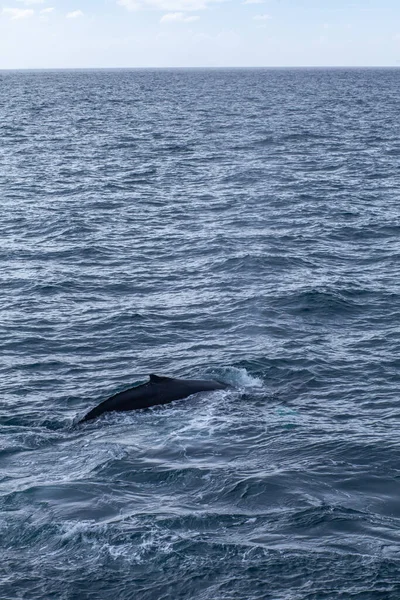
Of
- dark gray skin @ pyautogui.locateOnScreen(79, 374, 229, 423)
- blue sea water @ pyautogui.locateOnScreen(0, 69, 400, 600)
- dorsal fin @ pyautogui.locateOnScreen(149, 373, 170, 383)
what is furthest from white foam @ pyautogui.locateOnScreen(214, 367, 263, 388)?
dorsal fin @ pyautogui.locateOnScreen(149, 373, 170, 383)

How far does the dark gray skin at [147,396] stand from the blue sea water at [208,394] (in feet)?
1.30

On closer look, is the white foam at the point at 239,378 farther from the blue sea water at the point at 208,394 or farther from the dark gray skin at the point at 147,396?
the dark gray skin at the point at 147,396

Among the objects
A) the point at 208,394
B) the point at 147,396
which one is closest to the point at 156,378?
the point at 147,396

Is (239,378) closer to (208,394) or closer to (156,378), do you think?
(208,394)

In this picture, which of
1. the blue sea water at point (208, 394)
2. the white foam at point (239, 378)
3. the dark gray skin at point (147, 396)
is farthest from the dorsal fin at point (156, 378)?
the white foam at point (239, 378)

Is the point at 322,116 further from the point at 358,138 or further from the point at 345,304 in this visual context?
the point at 345,304

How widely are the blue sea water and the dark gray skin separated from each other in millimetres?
396

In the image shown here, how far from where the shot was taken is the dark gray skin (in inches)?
920

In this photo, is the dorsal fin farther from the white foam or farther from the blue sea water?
the white foam

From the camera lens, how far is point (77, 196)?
186 ft

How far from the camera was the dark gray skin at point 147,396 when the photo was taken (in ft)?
76.7

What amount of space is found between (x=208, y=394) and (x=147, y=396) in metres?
1.84

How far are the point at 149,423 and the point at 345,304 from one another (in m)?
13.0

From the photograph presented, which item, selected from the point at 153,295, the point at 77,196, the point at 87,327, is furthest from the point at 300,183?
the point at 87,327
